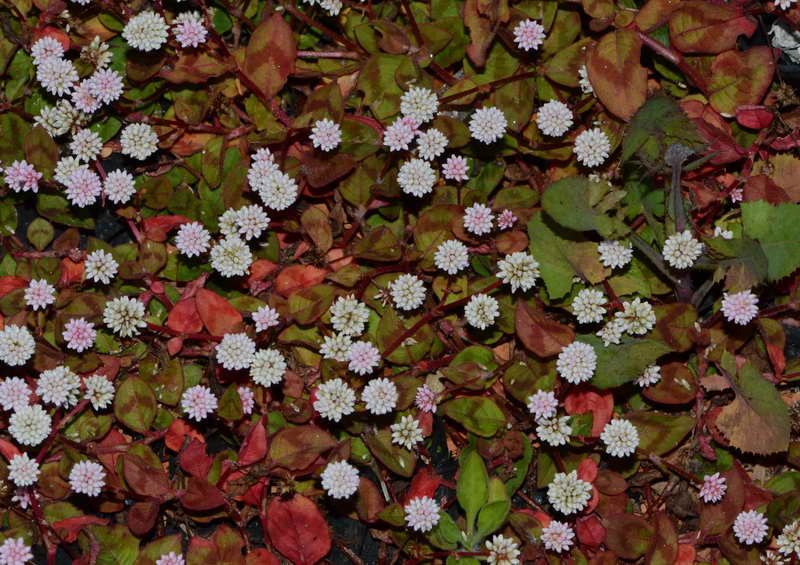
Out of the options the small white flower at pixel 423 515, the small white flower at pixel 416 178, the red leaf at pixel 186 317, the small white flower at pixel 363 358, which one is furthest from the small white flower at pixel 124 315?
the small white flower at pixel 423 515

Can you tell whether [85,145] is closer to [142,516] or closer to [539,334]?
[142,516]

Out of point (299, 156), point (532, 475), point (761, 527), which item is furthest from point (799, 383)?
point (299, 156)

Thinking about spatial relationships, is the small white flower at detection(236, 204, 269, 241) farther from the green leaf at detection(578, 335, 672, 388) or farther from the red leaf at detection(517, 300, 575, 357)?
the green leaf at detection(578, 335, 672, 388)

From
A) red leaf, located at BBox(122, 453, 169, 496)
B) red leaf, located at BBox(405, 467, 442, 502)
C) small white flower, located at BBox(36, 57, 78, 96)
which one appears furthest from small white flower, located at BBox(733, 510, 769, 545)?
small white flower, located at BBox(36, 57, 78, 96)

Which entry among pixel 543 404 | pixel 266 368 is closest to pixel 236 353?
pixel 266 368

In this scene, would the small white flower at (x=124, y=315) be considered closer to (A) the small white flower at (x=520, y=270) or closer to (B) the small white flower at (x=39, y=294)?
(B) the small white flower at (x=39, y=294)

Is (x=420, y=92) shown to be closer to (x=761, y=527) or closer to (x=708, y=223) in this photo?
(x=708, y=223)
